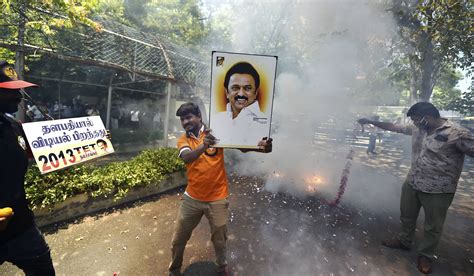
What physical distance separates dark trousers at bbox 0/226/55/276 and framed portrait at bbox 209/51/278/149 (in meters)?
1.60

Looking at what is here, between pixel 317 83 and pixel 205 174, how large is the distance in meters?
8.33

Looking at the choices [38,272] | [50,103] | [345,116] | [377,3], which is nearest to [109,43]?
[50,103]

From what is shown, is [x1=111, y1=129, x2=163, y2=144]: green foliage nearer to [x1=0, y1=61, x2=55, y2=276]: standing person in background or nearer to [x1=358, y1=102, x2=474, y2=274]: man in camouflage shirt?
[x1=0, y1=61, x2=55, y2=276]: standing person in background

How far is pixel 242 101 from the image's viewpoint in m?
2.35

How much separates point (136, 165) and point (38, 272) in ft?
11.3

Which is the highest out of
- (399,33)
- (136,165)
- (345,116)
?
(399,33)

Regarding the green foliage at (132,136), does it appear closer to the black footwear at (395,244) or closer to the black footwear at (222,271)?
the black footwear at (222,271)

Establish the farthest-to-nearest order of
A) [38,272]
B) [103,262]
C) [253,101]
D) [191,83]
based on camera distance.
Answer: [191,83] < [103,262] < [253,101] < [38,272]

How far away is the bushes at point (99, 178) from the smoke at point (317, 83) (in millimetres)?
2675

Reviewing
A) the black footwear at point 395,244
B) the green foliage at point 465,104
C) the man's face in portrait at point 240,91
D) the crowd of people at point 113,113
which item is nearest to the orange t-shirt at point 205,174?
the man's face in portrait at point 240,91

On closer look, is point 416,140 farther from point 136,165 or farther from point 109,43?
point 109,43

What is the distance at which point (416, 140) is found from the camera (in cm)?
410

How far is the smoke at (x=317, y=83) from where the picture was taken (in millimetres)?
7312

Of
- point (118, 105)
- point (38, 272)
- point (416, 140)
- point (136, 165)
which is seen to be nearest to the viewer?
point (38, 272)
